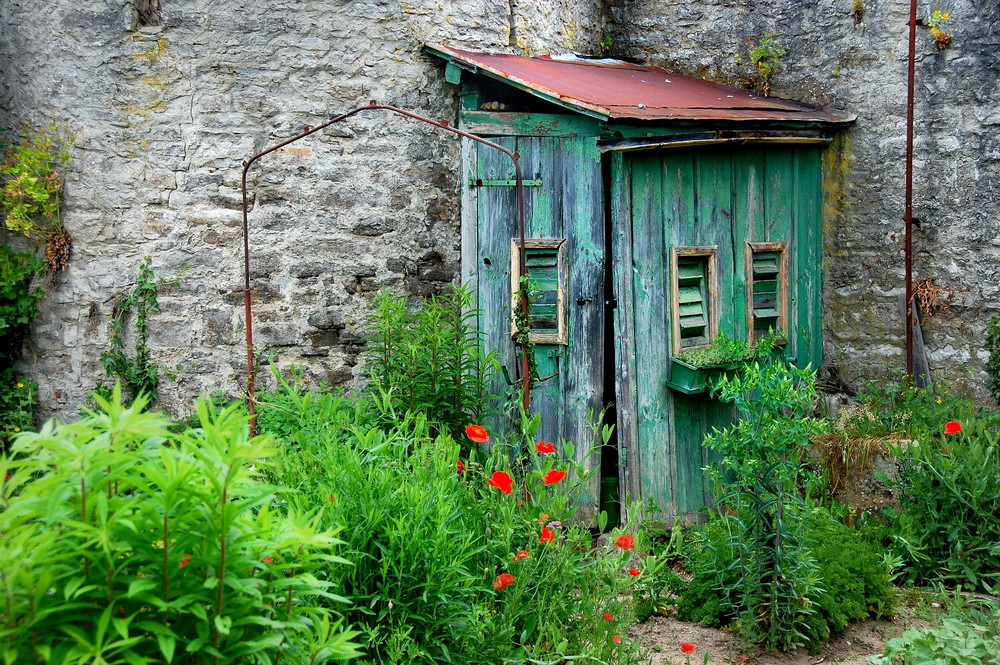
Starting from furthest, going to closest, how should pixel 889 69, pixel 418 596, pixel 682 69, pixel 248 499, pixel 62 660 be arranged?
1. pixel 682 69
2. pixel 889 69
3. pixel 418 596
4. pixel 248 499
5. pixel 62 660

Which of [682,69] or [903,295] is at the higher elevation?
[682,69]

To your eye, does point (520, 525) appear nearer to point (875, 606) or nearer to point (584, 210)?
point (875, 606)

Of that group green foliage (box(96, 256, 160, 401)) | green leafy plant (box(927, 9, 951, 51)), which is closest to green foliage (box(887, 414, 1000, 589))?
green leafy plant (box(927, 9, 951, 51))

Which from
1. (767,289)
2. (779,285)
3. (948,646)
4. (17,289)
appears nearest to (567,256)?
(767,289)

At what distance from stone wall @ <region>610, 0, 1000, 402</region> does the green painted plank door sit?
6.46ft

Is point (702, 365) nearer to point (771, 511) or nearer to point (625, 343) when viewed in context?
point (625, 343)

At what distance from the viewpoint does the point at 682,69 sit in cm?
680

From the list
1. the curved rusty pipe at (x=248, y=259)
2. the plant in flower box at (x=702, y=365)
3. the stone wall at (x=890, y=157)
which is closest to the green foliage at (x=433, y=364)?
the curved rusty pipe at (x=248, y=259)

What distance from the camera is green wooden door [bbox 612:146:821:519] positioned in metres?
5.38

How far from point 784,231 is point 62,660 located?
518 centimetres

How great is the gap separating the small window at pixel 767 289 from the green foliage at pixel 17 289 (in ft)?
14.9

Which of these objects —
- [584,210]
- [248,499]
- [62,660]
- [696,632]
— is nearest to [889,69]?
[584,210]

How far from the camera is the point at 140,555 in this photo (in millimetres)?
2078

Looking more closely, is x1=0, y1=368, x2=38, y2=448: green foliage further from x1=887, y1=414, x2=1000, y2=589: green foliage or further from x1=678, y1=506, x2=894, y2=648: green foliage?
x1=887, y1=414, x2=1000, y2=589: green foliage
